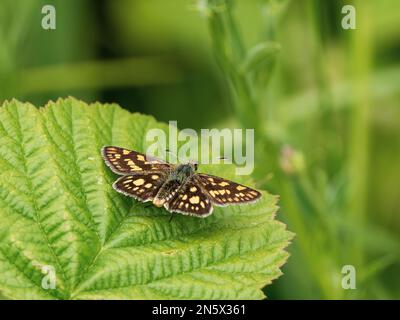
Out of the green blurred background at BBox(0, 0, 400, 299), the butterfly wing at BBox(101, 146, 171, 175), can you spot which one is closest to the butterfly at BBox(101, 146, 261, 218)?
the butterfly wing at BBox(101, 146, 171, 175)

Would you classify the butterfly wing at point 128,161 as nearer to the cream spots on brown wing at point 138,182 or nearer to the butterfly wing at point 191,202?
the cream spots on brown wing at point 138,182

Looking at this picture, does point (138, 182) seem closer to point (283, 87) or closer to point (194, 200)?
point (194, 200)

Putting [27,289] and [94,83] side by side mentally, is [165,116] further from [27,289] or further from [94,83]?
[27,289]

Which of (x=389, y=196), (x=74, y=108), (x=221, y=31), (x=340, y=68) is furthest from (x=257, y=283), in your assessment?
(x=340, y=68)

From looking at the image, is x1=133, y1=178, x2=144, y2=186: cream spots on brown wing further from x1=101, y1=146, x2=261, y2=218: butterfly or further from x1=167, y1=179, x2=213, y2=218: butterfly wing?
x1=167, y1=179, x2=213, y2=218: butterfly wing

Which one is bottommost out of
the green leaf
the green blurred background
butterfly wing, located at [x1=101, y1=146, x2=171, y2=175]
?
the green leaf

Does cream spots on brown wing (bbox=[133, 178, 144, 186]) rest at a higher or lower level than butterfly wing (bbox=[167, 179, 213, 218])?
higher

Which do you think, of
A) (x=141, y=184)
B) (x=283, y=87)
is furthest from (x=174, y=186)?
(x=283, y=87)
